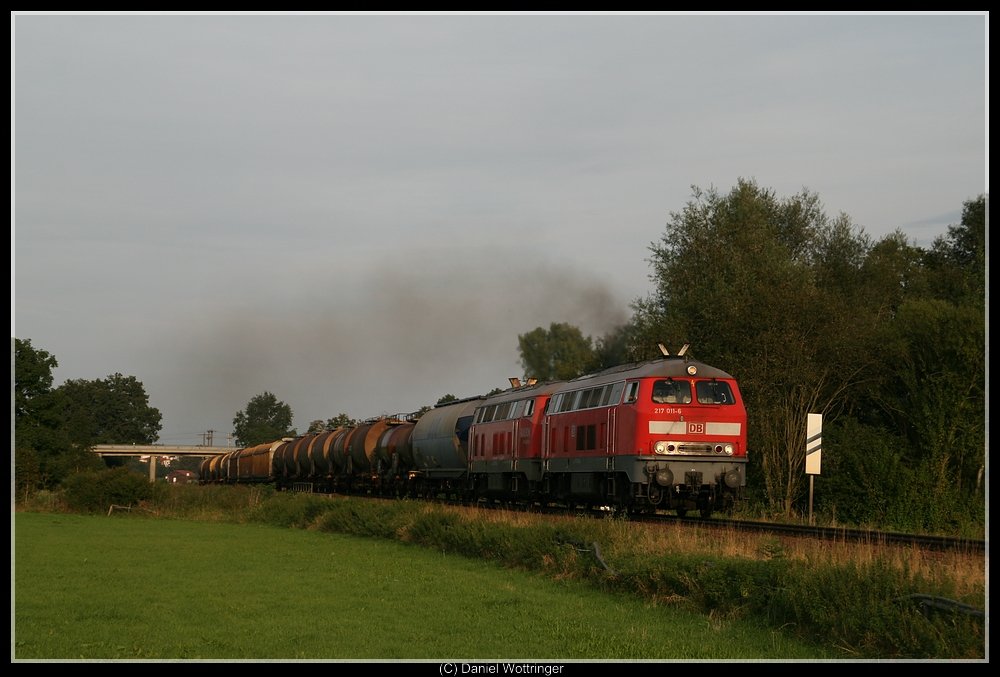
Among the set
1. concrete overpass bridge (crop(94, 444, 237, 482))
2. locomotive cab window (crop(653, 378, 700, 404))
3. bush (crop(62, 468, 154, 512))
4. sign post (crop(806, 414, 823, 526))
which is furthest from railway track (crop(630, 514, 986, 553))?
concrete overpass bridge (crop(94, 444, 237, 482))

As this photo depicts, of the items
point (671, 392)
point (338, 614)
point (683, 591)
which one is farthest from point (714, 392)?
point (338, 614)

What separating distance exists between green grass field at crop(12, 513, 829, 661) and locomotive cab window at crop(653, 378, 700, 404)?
688cm

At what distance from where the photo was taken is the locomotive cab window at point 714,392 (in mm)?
31234

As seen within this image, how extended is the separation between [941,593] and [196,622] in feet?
36.1

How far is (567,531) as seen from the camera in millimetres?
25078

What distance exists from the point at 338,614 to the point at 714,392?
15.5 meters

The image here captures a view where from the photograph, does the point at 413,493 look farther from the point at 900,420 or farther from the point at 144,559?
the point at 144,559

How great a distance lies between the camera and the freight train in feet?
100

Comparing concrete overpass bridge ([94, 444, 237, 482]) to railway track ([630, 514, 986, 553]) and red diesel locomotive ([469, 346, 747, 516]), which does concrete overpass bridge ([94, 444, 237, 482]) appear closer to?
red diesel locomotive ([469, 346, 747, 516])

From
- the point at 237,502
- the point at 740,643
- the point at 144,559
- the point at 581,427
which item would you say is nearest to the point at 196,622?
the point at 740,643

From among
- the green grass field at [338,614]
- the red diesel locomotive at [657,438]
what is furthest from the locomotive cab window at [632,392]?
the green grass field at [338,614]

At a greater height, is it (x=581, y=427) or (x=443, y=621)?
(x=581, y=427)

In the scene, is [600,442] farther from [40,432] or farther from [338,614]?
[40,432]

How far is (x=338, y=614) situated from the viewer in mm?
18859
